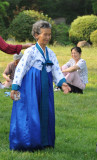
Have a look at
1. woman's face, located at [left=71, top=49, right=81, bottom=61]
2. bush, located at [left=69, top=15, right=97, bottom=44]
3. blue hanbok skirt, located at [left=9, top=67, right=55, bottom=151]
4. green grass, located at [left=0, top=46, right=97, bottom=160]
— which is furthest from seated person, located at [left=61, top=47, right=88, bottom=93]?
bush, located at [left=69, top=15, right=97, bottom=44]

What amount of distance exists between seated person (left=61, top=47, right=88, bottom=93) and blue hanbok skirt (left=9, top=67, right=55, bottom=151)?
4748mm

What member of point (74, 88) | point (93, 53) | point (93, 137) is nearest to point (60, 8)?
point (93, 53)

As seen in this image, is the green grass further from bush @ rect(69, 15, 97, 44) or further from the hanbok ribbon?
bush @ rect(69, 15, 97, 44)

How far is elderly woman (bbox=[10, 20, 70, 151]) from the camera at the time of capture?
492 cm

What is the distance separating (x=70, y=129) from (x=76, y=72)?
3.83 m

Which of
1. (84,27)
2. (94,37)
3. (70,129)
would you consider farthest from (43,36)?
(84,27)

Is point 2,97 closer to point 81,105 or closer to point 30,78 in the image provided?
point 81,105

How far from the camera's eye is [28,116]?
16.2ft

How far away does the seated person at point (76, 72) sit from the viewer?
9792mm

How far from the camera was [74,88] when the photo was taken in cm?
996

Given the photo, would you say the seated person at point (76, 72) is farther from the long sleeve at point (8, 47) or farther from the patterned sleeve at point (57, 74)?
the patterned sleeve at point (57, 74)

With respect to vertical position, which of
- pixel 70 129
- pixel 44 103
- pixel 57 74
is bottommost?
pixel 70 129

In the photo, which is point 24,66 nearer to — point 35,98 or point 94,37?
point 35,98

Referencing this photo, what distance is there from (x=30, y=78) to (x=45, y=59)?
332 mm
